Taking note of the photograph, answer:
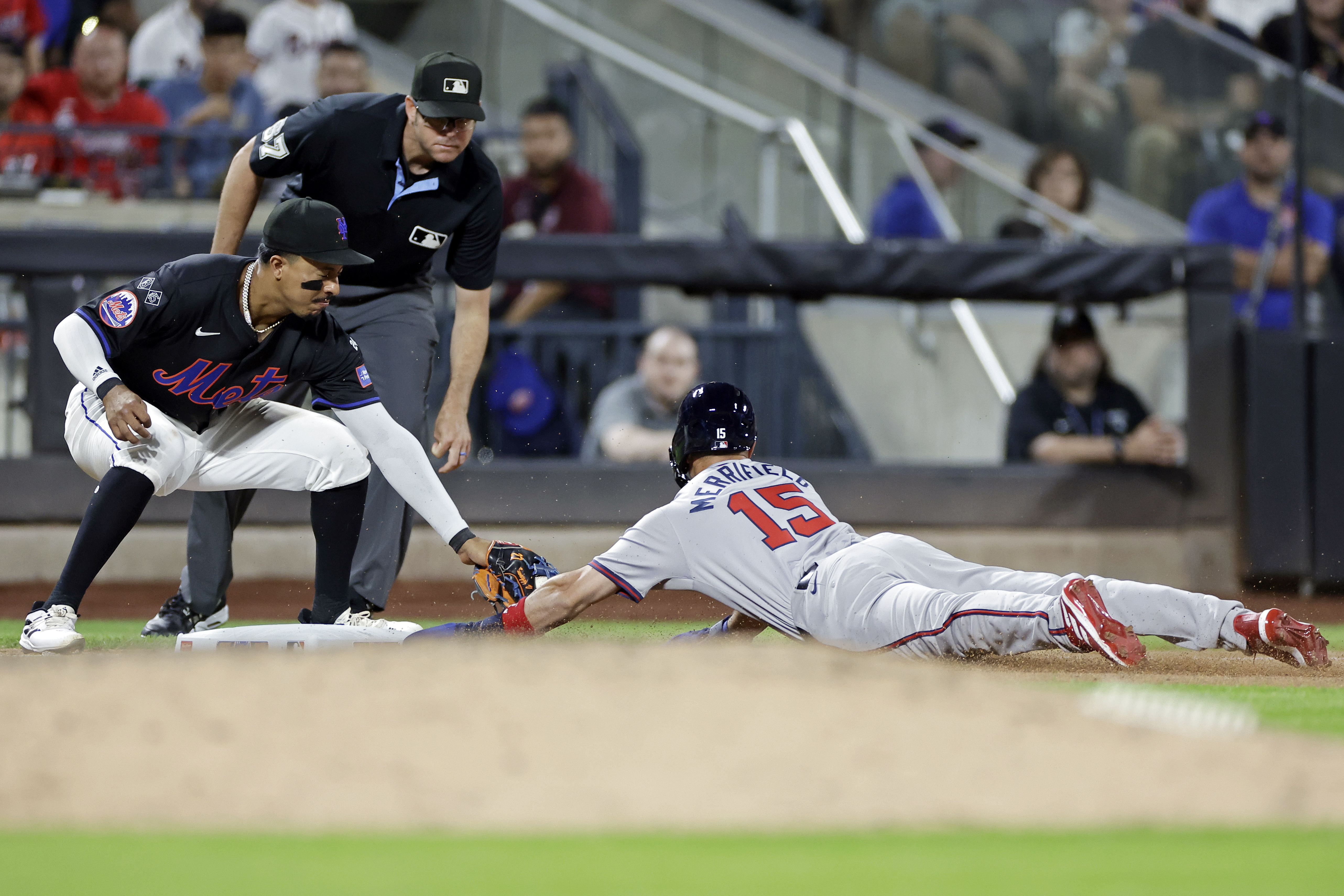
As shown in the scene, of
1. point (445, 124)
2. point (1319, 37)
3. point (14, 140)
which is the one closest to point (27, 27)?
point (14, 140)

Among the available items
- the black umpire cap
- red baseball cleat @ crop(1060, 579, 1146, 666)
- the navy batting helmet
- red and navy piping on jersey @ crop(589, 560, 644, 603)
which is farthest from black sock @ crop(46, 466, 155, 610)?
the black umpire cap

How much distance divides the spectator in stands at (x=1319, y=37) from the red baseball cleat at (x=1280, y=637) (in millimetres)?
6748

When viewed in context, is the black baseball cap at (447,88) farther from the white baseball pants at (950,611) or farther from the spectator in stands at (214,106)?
the spectator in stands at (214,106)

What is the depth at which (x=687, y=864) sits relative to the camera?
2.51 m

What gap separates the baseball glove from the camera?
5.20 metres

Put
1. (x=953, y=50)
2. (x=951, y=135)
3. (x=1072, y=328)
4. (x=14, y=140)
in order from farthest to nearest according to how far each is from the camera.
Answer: (x=953, y=50)
(x=951, y=135)
(x=14, y=140)
(x=1072, y=328)

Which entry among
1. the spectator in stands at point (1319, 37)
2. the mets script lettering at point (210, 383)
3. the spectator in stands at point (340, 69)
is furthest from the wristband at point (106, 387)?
the spectator in stands at point (1319, 37)

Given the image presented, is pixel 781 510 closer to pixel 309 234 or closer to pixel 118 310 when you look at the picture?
pixel 309 234

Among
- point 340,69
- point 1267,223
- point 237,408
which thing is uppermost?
point 340,69

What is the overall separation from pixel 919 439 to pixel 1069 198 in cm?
217

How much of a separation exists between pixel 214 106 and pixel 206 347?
225 inches

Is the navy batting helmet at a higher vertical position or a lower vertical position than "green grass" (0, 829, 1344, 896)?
higher

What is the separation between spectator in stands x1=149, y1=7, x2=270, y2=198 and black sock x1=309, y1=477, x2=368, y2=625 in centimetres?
485

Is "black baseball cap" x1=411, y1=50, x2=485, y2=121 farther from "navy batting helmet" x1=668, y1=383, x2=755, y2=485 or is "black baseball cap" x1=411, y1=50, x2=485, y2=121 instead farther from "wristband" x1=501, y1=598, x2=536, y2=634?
"wristband" x1=501, y1=598, x2=536, y2=634
